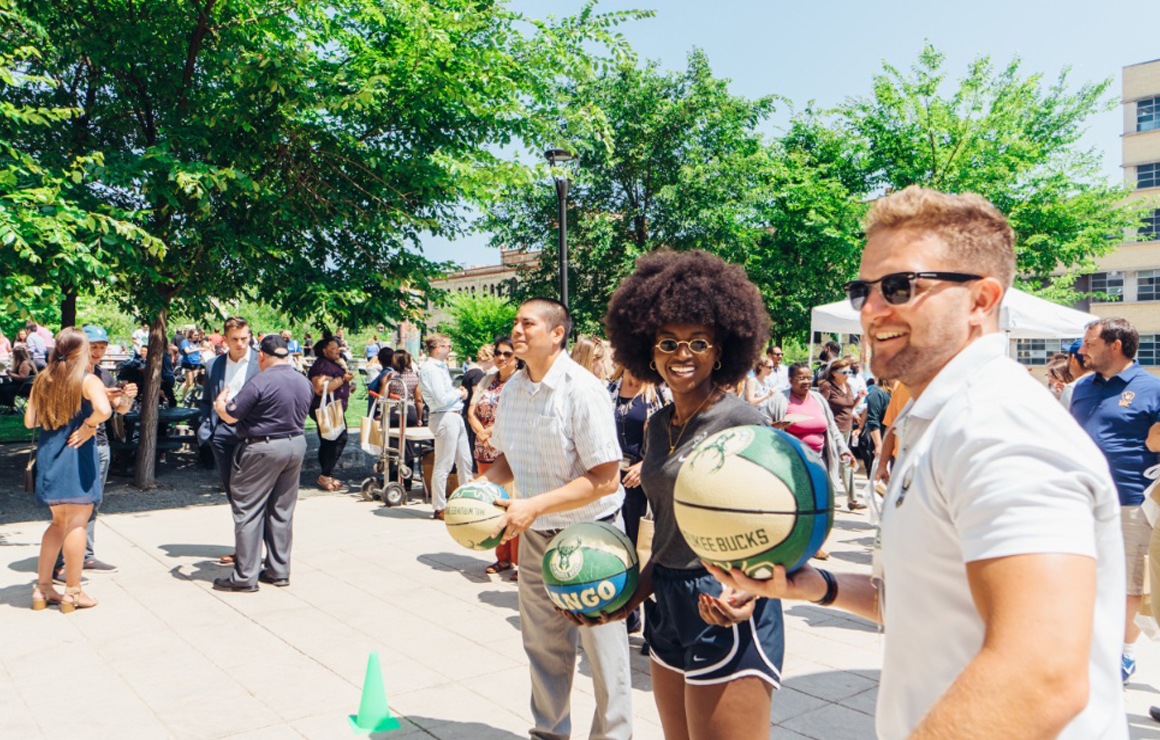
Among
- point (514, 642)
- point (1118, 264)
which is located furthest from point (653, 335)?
point (1118, 264)

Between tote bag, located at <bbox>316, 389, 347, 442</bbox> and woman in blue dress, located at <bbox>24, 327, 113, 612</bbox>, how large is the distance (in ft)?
17.5

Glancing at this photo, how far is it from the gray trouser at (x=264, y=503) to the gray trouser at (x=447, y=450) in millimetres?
2707

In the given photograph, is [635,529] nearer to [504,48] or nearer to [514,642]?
[514,642]

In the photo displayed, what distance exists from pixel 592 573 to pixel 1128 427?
4.41 m

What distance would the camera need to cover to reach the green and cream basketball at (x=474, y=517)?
12.4ft

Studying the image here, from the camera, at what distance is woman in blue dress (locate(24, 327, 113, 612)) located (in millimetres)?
6457

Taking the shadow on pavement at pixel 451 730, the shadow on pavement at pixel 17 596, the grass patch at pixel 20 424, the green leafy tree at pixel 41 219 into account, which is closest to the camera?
the shadow on pavement at pixel 451 730

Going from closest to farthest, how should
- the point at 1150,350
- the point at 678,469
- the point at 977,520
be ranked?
1. the point at 977,520
2. the point at 678,469
3. the point at 1150,350

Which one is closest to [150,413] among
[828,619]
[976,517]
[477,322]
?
[828,619]

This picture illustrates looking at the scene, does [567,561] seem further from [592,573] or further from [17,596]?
[17,596]

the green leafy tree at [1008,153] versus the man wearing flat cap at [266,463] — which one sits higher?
the green leafy tree at [1008,153]

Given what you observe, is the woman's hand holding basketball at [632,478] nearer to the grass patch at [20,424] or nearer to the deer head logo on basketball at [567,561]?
the deer head logo on basketball at [567,561]

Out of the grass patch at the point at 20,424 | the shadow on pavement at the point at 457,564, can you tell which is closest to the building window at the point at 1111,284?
the grass patch at the point at 20,424

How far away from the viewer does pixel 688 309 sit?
350 centimetres
